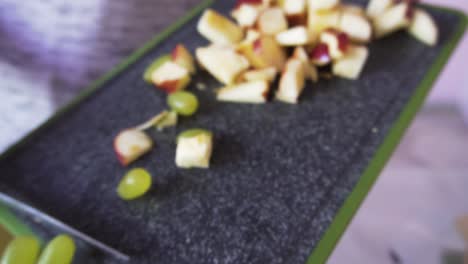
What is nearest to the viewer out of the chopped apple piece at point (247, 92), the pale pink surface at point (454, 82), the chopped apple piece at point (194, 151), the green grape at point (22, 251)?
the green grape at point (22, 251)

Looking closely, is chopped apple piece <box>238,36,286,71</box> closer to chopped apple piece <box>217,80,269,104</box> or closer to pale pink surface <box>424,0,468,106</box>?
chopped apple piece <box>217,80,269,104</box>

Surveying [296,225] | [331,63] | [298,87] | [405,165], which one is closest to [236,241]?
[296,225]

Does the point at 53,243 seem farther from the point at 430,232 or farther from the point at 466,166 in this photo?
the point at 466,166

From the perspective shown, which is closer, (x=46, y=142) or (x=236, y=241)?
(x=236, y=241)

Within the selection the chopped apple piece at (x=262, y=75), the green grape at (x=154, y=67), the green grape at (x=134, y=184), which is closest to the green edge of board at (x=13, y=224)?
the green grape at (x=134, y=184)

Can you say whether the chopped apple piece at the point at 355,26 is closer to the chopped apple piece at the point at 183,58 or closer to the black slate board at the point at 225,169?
the black slate board at the point at 225,169

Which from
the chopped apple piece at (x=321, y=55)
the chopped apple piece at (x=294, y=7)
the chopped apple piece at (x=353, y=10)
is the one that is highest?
the chopped apple piece at (x=294, y=7)
